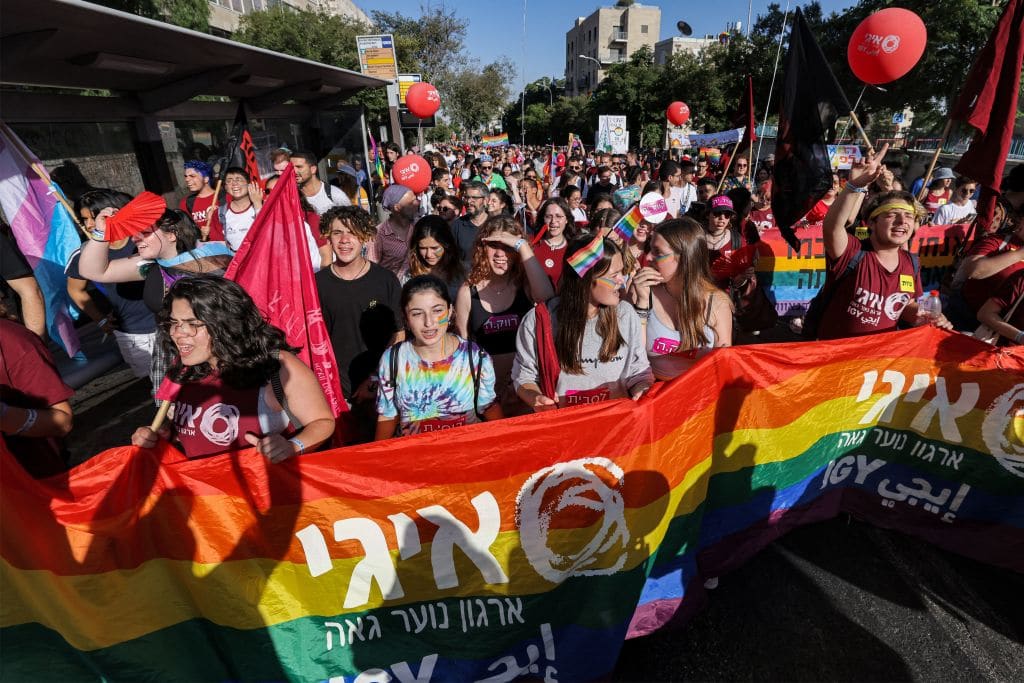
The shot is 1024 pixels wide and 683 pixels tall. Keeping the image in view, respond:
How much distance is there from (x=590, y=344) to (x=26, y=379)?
244 cm

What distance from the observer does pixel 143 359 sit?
13.5 ft

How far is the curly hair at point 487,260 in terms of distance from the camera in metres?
3.22

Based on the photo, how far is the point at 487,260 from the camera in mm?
3381

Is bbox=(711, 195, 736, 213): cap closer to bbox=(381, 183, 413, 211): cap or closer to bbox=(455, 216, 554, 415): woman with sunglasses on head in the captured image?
bbox=(455, 216, 554, 415): woman with sunglasses on head

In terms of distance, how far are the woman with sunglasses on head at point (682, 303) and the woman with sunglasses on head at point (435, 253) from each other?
1.45m

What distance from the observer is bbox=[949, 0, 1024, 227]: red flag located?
120 inches

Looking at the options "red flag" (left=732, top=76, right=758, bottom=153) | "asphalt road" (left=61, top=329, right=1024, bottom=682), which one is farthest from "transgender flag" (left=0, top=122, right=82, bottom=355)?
"red flag" (left=732, top=76, right=758, bottom=153)

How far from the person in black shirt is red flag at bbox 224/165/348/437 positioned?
1.12ft

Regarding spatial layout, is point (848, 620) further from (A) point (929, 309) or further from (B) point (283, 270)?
(B) point (283, 270)

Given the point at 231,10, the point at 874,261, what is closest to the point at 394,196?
the point at 874,261

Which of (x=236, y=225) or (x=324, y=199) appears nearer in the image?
(x=236, y=225)

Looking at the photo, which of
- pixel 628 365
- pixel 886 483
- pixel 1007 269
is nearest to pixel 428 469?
pixel 628 365

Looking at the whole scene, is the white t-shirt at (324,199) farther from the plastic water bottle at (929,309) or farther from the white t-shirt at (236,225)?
the plastic water bottle at (929,309)

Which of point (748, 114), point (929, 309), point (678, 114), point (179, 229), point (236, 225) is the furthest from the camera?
point (678, 114)
